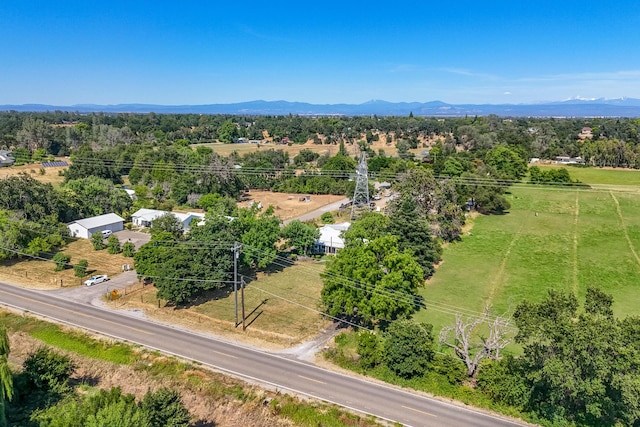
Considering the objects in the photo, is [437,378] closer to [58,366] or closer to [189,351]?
[189,351]

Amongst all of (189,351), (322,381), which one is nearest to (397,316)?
(322,381)

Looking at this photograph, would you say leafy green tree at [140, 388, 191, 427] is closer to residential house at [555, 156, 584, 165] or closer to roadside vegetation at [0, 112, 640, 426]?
roadside vegetation at [0, 112, 640, 426]

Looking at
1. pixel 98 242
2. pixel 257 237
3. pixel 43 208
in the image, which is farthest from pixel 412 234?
pixel 43 208

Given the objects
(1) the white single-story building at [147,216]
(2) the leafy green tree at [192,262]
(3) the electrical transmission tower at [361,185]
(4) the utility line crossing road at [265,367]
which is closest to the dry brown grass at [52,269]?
(4) the utility line crossing road at [265,367]

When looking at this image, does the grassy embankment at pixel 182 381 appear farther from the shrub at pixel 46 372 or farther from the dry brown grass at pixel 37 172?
the dry brown grass at pixel 37 172

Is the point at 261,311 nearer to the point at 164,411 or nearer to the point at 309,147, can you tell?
the point at 164,411

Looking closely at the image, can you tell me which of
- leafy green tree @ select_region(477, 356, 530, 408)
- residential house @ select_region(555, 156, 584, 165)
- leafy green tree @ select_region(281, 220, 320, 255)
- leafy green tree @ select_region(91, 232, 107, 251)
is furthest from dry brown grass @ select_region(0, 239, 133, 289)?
residential house @ select_region(555, 156, 584, 165)
